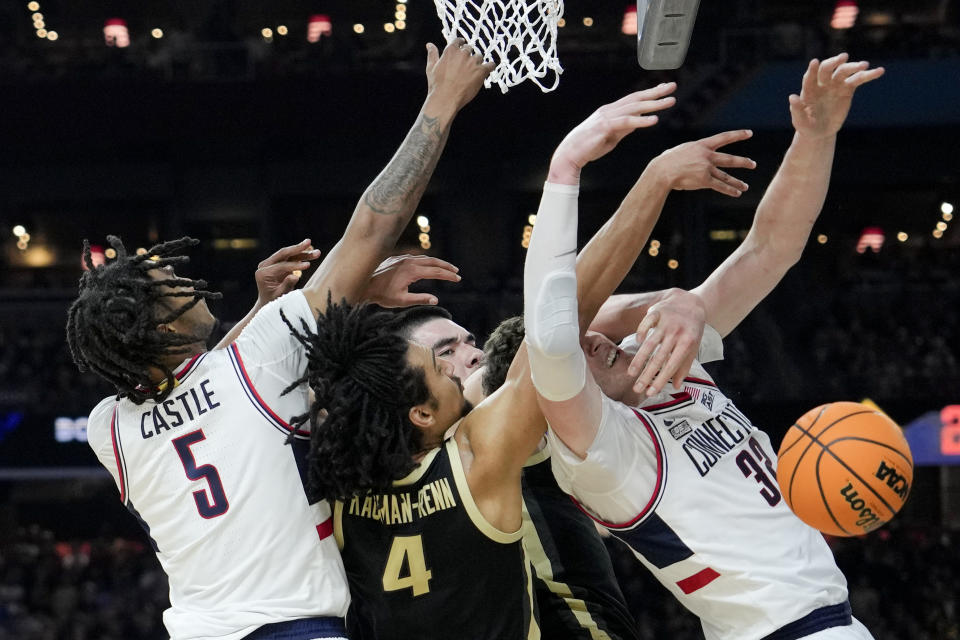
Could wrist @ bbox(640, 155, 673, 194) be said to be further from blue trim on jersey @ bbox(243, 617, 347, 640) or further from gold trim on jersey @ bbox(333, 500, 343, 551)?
blue trim on jersey @ bbox(243, 617, 347, 640)

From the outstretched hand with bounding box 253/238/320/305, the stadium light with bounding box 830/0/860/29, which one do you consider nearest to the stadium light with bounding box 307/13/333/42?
the stadium light with bounding box 830/0/860/29

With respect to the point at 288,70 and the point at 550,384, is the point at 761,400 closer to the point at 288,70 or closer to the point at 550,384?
the point at 288,70

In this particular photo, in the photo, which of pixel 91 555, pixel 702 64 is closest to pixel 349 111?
pixel 702 64

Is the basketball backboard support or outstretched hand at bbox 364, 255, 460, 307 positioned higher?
the basketball backboard support

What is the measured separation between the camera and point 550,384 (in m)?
2.39

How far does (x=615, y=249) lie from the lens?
8.79 feet

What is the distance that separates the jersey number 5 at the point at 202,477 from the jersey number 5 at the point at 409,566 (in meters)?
0.44

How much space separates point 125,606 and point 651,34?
10.2m

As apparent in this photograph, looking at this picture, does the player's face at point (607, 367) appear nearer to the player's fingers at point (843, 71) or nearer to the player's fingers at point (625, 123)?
the player's fingers at point (625, 123)

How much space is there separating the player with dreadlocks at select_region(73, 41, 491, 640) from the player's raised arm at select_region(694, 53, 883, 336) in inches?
44.9

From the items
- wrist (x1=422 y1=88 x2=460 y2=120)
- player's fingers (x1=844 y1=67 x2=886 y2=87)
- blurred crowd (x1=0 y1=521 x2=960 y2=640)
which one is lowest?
blurred crowd (x1=0 y1=521 x2=960 y2=640)

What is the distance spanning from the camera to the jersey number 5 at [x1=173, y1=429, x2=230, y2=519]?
2643 mm

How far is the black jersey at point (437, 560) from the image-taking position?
103 inches

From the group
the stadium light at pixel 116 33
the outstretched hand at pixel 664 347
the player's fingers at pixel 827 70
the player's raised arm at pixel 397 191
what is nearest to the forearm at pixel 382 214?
the player's raised arm at pixel 397 191
